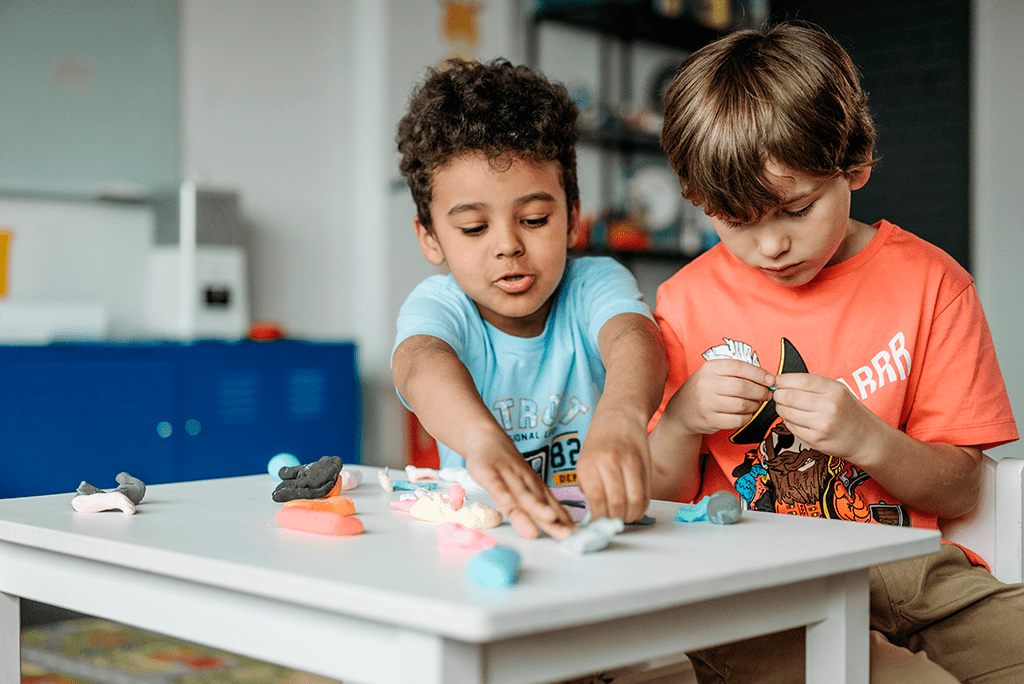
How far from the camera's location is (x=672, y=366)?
1170mm

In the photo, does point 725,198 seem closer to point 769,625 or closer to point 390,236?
point 769,625

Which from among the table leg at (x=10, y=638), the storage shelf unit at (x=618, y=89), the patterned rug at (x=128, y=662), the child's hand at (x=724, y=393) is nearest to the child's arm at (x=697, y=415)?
the child's hand at (x=724, y=393)

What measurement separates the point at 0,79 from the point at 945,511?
119 inches

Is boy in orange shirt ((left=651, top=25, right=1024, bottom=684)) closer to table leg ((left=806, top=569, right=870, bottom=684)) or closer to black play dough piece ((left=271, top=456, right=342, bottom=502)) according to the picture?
table leg ((left=806, top=569, right=870, bottom=684))

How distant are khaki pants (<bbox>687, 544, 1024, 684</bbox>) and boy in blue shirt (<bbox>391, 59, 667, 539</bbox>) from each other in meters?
0.27

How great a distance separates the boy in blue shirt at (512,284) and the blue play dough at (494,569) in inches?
13.7

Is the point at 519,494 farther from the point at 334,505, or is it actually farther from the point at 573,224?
the point at 573,224

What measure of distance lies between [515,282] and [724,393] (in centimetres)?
31

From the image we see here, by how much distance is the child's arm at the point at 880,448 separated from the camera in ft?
2.79

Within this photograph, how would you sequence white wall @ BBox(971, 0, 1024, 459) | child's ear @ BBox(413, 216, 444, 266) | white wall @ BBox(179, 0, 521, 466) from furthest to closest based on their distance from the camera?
white wall @ BBox(971, 0, 1024, 459)
white wall @ BBox(179, 0, 521, 466)
child's ear @ BBox(413, 216, 444, 266)

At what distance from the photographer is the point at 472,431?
78 centimetres

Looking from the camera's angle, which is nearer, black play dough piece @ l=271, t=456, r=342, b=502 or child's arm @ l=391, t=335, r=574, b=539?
child's arm @ l=391, t=335, r=574, b=539

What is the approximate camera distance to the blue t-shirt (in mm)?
1174

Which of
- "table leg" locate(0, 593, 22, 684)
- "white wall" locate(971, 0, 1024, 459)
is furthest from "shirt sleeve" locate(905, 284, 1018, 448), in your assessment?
"white wall" locate(971, 0, 1024, 459)
